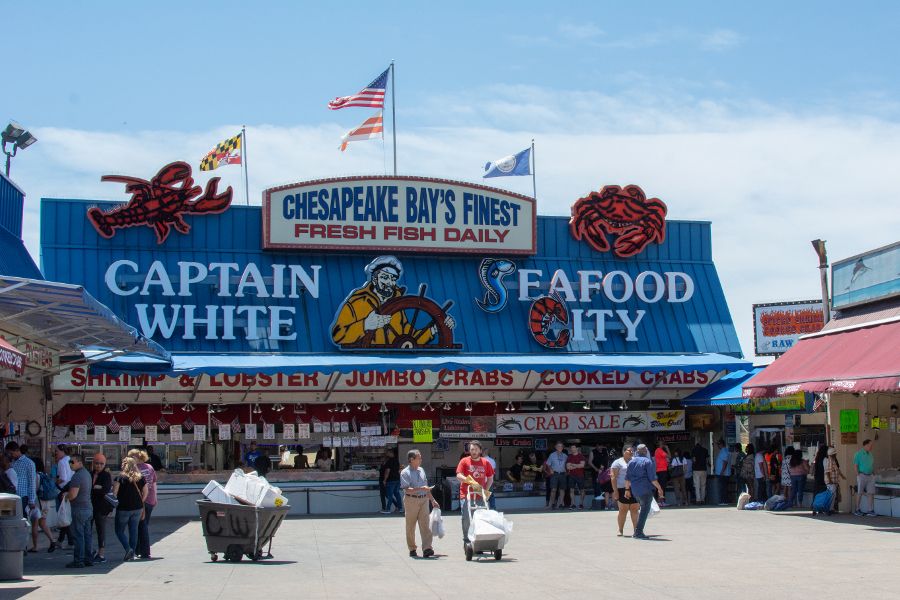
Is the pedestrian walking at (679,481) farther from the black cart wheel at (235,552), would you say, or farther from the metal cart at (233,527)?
the black cart wheel at (235,552)

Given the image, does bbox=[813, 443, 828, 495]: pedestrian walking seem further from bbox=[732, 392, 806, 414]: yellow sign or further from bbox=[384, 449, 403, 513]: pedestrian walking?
bbox=[384, 449, 403, 513]: pedestrian walking

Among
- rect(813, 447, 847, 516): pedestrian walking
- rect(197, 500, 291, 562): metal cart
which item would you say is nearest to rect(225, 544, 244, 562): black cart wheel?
rect(197, 500, 291, 562): metal cart

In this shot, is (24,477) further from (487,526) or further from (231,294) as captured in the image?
(231,294)

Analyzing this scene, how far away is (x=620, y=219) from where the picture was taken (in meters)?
32.8

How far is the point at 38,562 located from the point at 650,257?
65.8 feet

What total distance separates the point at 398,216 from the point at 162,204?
5973mm

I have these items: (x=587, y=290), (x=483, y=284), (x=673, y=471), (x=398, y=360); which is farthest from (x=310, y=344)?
(x=673, y=471)

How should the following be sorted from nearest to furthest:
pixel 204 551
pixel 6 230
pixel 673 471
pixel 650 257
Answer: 1. pixel 204 551
2. pixel 6 230
3. pixel 673 471
4. pixel 650 257

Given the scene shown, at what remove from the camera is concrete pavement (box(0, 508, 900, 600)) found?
13391 mm

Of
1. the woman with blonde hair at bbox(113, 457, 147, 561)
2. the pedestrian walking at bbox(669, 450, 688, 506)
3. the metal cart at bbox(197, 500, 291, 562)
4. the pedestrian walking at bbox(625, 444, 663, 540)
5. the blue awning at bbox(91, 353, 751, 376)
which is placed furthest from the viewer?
the pedestrian walking at bbox(669, 450, 688, 506)

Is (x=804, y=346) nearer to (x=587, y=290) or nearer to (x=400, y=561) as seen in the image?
(x=587, y=290)

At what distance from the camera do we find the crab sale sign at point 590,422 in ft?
99.3

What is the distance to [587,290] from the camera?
3159 centimetres

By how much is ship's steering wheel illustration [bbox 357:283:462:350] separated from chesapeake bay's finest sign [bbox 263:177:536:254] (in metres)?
1.59
